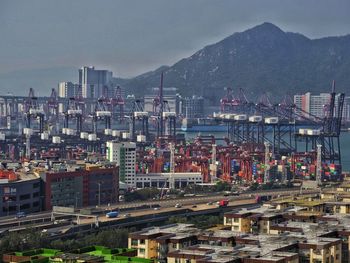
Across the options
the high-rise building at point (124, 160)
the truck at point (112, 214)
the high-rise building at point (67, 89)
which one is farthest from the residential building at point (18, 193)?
the high-rise building at point (67, 89)

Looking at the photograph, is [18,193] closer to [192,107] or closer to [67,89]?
[67,89]

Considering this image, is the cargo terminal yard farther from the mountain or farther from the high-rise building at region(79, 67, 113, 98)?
the mountain

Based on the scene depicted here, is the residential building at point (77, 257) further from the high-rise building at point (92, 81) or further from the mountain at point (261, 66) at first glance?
the mountain at point (261, 66)

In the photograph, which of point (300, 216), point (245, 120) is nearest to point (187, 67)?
point (245, 120)

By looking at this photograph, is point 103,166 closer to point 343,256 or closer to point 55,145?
point 343,256

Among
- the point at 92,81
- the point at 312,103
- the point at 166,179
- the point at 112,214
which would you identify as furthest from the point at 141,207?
the point at 92,81
